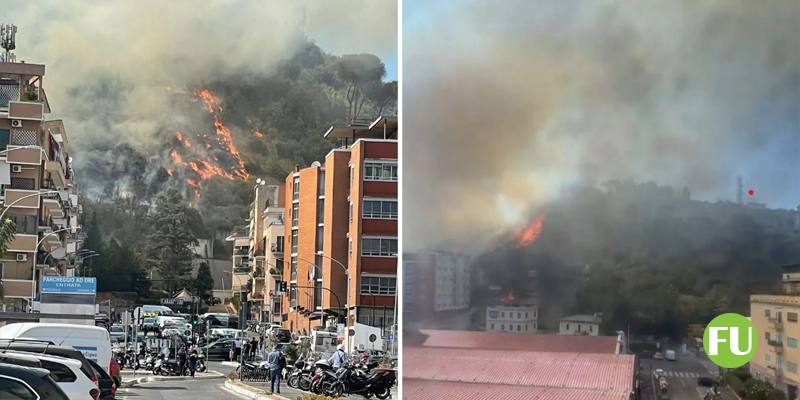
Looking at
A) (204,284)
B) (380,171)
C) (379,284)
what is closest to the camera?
(379,284)

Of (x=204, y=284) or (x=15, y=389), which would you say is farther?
(x=204, y=284)

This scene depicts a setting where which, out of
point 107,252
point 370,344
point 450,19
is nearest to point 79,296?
point 370,344

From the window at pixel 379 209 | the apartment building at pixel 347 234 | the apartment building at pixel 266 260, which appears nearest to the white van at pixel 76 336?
the apartment building at pixel 347 234

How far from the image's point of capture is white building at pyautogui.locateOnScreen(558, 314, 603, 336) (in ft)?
15.7

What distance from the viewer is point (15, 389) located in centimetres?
1100

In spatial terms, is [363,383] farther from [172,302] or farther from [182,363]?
[172,302]

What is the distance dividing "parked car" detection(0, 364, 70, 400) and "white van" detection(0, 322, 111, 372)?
13.6 metres

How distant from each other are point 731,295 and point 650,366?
0.49 meters

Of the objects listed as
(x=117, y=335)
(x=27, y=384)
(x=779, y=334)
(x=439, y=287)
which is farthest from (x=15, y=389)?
(x=117, y=335)

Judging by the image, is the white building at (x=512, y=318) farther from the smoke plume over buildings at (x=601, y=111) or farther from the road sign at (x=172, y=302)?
the road sign at (x=172, y=302)

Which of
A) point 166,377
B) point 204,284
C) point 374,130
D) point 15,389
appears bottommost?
point 166,377

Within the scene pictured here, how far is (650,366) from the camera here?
4.77 meters

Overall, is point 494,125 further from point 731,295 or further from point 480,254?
point 731,295

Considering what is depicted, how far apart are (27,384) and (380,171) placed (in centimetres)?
5302
